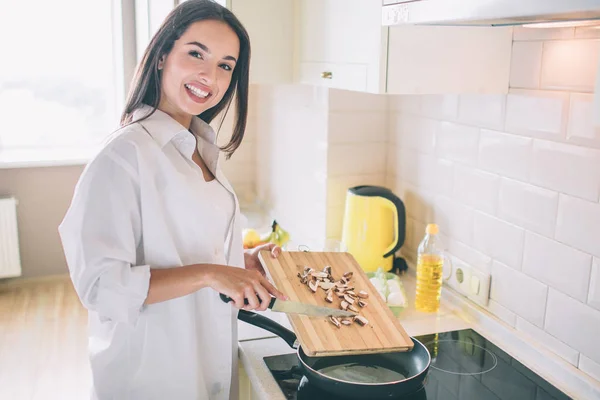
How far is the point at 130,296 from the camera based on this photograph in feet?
3.73

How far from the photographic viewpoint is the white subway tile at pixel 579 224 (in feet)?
4.01

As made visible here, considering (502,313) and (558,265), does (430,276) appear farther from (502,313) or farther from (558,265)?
(558,265)

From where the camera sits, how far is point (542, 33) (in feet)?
4.33

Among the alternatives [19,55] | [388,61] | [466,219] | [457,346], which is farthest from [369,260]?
[19,55]

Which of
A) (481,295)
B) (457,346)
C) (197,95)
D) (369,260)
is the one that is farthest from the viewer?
(369,260)

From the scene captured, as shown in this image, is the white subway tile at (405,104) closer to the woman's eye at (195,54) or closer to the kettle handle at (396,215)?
the kettle handle at (396,215)

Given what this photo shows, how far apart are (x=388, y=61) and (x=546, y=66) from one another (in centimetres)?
34

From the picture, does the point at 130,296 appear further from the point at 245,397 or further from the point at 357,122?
the point at 357,122

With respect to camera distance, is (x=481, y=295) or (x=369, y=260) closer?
(x=481, y=295)

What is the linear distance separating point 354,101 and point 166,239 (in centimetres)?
97

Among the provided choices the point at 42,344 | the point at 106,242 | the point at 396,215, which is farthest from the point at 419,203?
the point at 42,344

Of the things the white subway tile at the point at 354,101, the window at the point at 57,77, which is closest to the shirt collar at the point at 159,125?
the white subway tile at the point at 354,101

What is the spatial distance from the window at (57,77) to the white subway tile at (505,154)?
2.52 meters

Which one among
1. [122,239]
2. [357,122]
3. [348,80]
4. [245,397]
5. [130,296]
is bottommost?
[245,397]
